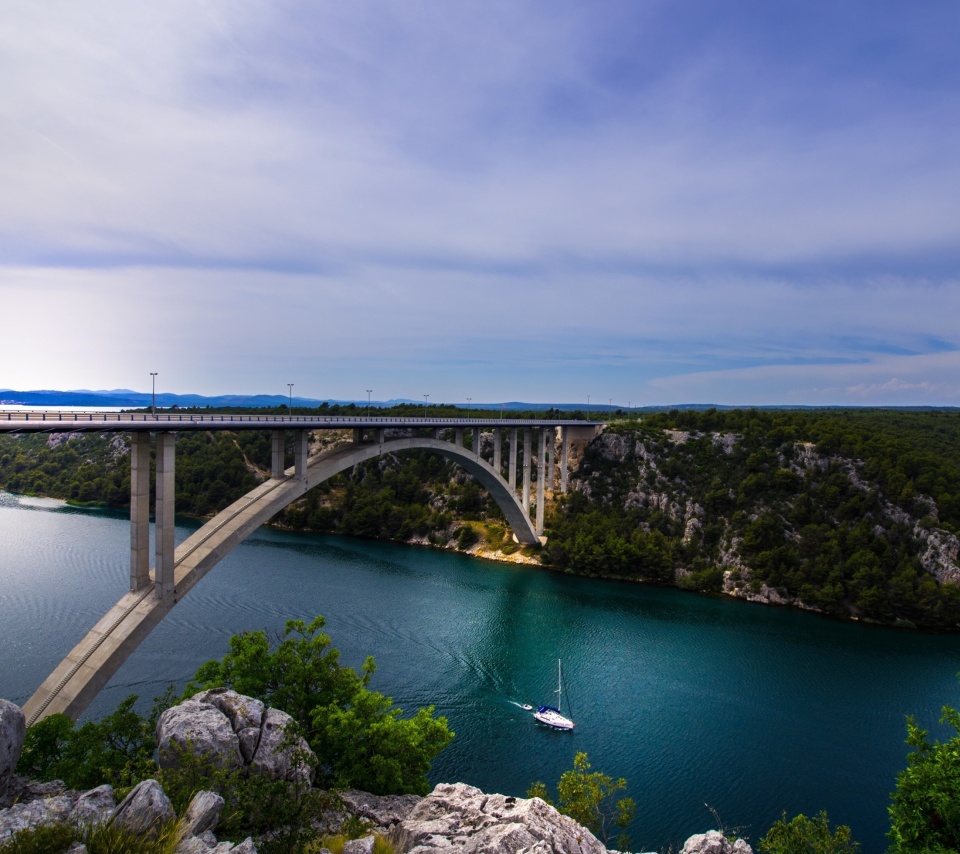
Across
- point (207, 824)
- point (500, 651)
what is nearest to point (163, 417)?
point (207, 824)

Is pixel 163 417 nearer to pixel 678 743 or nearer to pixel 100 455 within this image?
pixel 678 743

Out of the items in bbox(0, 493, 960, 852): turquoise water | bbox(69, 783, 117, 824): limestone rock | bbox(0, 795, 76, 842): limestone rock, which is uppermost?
bbox(0, 795, 76, 842): limestone rock

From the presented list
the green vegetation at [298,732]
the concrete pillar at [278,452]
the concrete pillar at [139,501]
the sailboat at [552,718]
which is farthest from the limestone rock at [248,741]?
the concrete pillar at [278,452]

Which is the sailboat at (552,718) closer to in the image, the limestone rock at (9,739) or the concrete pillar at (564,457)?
the limestone rock at (9,739)

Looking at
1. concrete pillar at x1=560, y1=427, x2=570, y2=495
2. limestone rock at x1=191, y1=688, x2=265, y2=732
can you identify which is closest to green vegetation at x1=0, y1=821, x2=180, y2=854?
limestone rock at x1=191, y1=688, x2=265, y2=732

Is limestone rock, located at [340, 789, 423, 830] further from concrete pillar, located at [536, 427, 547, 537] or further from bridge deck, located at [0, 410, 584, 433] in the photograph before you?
concrete pillar, located at [536, 427, 547, 537]

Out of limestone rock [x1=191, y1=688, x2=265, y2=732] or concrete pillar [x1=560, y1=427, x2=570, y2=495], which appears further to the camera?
concrete pillar [x1=560, y1=427, x2=570, y2=495]
